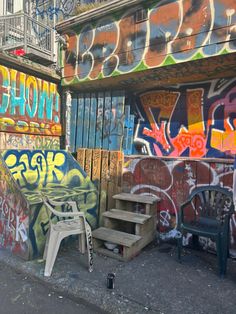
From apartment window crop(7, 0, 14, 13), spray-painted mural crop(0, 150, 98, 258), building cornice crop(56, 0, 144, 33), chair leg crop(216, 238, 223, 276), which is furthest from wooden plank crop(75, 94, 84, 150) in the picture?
apartment window crop(7, 0, 14, 13)

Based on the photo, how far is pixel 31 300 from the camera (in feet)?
9.84

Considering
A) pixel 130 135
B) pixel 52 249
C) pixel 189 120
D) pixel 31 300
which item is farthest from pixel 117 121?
pixel 31 300

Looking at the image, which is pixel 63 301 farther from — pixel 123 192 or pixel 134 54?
pixel 134 54

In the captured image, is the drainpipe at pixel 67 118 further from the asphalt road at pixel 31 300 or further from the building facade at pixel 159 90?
the asphalt road at pixel 31 300

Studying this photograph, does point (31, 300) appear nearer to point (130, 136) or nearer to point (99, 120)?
point (130, 136)

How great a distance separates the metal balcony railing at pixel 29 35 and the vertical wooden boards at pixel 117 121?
298 cm

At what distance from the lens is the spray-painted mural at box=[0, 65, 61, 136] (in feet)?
16.8

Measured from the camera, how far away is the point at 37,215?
3.90 meters

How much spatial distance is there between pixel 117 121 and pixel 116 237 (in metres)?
2.55

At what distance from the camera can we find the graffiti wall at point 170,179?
4.25 meters

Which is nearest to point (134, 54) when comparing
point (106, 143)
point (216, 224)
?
point (106, 143)

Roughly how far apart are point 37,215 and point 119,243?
132 cm

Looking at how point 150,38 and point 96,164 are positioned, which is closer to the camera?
point 150,38

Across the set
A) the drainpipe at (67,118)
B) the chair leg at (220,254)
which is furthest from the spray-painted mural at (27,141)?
the chair leg at (220,254)
